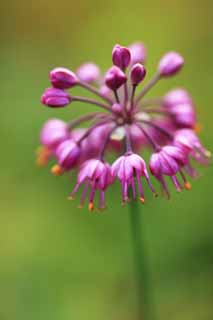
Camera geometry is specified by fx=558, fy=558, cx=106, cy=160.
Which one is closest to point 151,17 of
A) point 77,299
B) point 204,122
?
point 204,122

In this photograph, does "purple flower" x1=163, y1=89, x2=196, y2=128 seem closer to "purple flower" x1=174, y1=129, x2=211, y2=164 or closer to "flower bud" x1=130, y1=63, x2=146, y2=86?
"purple flower" x1=174, y1=129, x2=211, y2=164

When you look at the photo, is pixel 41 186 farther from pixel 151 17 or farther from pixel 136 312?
pixel 151 17

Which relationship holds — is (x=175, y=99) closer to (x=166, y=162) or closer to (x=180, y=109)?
(x=180, y=109)

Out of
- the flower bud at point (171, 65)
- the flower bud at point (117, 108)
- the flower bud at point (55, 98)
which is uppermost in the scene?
the flower bud at point (171, 65)

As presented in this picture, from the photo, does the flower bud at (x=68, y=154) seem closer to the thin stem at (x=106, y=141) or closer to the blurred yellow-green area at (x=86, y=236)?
the thin stem at (x=106, y=141)

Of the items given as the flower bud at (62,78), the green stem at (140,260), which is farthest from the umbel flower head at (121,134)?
the green stem at (140,260)

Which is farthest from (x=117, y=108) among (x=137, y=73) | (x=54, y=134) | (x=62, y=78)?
(x=54, y=134)

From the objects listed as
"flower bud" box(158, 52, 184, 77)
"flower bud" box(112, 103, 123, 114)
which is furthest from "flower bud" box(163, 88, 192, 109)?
"flower bud" box(112, 103, 123, 114)
